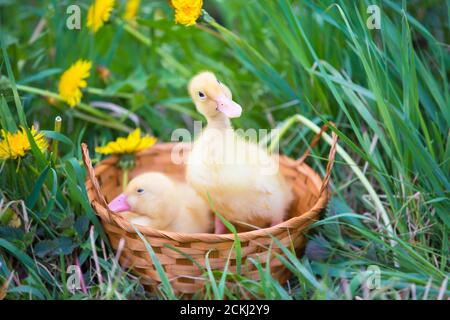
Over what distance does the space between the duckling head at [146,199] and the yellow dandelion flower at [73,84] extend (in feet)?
1.49

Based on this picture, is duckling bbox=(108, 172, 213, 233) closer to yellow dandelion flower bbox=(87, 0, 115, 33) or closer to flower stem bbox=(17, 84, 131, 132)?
flower stem bbox=(17, 84, 131, 132)

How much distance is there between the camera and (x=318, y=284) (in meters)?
1.53

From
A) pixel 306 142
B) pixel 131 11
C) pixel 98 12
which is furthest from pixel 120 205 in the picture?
pixel 131 11

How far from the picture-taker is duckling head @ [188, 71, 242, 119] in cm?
164

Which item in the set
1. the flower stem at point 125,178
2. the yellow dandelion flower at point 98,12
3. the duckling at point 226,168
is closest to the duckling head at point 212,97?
the duckling at point 226,168

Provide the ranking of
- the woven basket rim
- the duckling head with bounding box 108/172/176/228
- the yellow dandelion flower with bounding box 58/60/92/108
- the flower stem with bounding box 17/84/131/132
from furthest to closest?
the flower stem with bounding box 17/84/131/132 → the yellow dandelion flower with bounding box 58/60/92/108 → the duckling head with bounding box 108/172/176/228 → the woven basket rim

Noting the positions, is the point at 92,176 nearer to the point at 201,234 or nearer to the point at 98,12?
the point at 201,234

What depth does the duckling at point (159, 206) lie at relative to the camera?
179 centimetres

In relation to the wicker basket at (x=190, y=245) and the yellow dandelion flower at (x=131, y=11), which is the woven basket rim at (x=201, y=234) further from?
the yellow dandelion flower at (x=131, y=11)

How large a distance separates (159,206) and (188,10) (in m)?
0.58

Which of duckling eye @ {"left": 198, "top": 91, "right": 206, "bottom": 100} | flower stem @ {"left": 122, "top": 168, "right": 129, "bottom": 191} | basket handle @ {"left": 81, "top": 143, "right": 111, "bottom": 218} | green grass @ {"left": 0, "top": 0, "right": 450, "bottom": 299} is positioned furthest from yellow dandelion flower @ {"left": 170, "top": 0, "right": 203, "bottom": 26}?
flower stem @ {"left": 122, "top": 168, "right": 129, "bottom": 191}
